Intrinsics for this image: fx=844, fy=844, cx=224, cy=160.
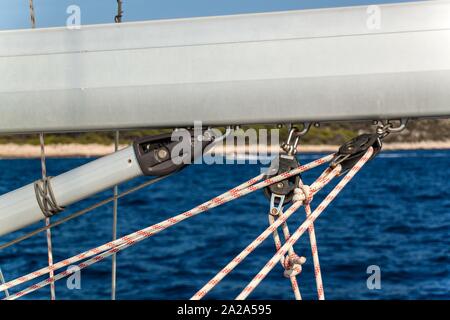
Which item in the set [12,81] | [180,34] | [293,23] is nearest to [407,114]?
[293,23]

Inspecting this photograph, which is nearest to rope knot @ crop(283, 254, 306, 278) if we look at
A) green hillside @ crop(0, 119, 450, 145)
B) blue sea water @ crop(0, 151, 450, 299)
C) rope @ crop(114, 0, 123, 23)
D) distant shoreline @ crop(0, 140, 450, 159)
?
rope @ crop(114, 0, 123, 23)

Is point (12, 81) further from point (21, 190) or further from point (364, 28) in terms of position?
point (364, 28)

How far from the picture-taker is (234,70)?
Result: 2.24m

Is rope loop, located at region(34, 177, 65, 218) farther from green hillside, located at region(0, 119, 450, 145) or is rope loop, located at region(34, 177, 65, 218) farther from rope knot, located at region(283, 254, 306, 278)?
green hillside, located at region(0, 119, 450, 145)

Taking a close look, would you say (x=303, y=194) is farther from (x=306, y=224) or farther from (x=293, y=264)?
(x=293, y=264)

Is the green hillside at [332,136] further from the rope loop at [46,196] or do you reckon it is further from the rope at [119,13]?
the rope loop at [46,196]

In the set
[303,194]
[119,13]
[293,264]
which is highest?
[119,13]

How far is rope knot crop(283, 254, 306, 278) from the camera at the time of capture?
2520 mm

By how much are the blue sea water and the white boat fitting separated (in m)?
10.2

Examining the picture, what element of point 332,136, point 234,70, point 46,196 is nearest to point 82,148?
point 332,136

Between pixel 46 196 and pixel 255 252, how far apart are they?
51.8ft

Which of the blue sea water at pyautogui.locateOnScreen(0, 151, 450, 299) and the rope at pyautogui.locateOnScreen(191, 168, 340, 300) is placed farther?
the blue sea water at pyautogui.locateOnScreen(0, 151, 450, 299)

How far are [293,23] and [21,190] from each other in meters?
0.94

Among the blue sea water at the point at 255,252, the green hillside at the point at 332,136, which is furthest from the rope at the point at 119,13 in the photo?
the green hillside at the point at 332,136
